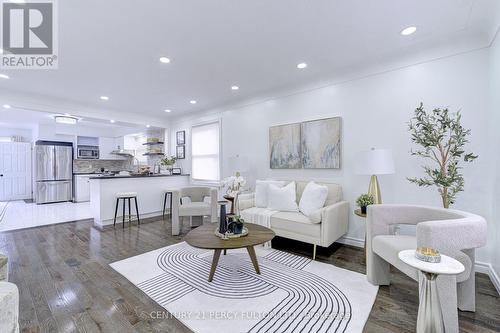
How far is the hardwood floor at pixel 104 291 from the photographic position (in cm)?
169

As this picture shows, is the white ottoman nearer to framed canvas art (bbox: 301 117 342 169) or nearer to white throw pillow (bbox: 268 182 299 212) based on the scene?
white throw pillow (bbox: 268 182 299 212)

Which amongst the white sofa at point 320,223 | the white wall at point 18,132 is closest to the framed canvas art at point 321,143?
the white sofa at point 320,223

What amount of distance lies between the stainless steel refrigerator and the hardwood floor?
4126mm

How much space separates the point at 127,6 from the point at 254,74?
6.36 feet

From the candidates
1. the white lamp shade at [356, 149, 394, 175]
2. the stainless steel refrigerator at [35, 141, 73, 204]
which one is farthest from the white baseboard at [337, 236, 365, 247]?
the stainless steel refrigerator at [35, 141, 73, 204]

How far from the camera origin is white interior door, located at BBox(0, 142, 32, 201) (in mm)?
7387

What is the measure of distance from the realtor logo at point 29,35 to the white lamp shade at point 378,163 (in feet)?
11.5

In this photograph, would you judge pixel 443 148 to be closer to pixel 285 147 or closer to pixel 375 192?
pixel 375 192

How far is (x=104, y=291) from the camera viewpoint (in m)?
2.13

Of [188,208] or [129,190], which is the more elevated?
[129,190]

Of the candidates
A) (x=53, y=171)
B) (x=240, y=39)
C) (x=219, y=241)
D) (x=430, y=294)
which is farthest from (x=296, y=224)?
(x=53, y=171)

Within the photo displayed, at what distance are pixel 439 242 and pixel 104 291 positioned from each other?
2.86 m

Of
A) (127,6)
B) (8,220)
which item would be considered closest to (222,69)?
(127,6)

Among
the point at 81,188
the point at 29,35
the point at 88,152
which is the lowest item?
the point at 81,188
